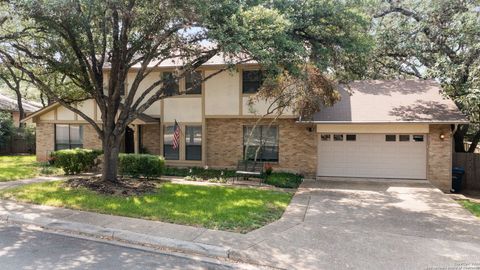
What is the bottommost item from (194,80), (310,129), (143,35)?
(310,129)

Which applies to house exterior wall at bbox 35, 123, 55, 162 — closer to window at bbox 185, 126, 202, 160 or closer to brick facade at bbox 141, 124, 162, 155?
brick facade at bbox 141, 124, 162, 155

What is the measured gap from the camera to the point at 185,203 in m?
10.3

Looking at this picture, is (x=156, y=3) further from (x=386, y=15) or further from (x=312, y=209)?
(x=386, y=15)

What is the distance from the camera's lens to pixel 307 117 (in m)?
15.0

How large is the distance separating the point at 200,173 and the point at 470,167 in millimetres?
12777

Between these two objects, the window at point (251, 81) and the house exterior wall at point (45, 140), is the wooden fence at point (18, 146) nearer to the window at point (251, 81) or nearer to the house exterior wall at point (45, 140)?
the house exterior wall at point (45, 140)

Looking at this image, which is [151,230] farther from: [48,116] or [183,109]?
[48,116]

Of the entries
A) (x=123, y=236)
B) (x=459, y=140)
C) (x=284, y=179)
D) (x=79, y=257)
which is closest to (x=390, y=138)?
(x=284, y=179)

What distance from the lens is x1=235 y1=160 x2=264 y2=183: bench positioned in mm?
15047

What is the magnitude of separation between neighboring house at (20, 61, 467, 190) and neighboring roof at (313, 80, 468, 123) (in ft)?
0.13

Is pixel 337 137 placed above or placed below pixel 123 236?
above

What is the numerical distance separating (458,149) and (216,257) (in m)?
17.8

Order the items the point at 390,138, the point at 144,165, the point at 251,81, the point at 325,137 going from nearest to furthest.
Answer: the point at 144,165 → the point at 390,138 → the point at 325,137 → the point at 251,81

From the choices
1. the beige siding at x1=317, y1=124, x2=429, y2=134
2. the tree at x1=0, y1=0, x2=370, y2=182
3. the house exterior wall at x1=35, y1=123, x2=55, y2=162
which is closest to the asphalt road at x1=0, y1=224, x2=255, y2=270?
the tree at x1=0, y1=0, x2=370, y2=182
